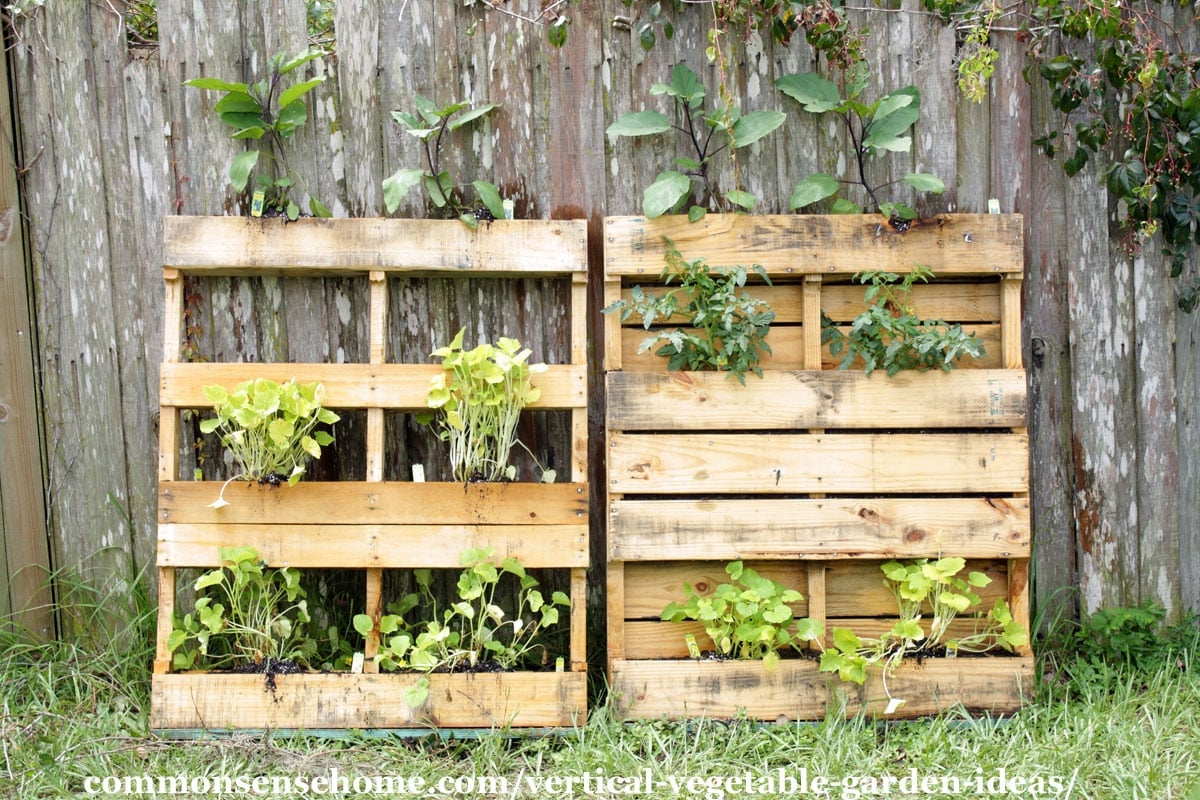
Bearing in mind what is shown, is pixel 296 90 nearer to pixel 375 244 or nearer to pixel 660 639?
pixel 375 244

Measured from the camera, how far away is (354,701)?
2.60m

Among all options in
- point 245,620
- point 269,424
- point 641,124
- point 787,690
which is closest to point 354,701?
point 245,620

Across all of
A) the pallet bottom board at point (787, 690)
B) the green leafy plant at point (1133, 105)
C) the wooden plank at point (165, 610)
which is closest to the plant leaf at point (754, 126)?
the green leafy plant at point (1133, 105)

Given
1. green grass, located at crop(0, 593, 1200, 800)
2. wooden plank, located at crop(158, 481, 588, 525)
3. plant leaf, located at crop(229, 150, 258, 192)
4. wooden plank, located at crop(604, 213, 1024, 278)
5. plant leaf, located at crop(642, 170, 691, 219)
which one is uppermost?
plant leaf, located at crop(229, 150, 258, 192)

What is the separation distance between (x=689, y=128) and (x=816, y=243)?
53 cm

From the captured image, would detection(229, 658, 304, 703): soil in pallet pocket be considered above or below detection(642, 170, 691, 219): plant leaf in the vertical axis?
below

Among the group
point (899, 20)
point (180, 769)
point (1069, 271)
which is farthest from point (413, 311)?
point (1069, 271)

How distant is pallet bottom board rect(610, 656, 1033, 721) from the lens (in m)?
2.67

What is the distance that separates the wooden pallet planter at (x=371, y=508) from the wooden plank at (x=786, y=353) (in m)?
0.17

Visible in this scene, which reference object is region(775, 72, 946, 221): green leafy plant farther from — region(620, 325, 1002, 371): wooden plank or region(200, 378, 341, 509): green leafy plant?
region(200, 378, 341, 509): green leafy plant

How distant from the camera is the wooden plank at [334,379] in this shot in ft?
8.71

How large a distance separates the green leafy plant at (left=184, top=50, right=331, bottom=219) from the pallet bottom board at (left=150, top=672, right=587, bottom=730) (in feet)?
4.60

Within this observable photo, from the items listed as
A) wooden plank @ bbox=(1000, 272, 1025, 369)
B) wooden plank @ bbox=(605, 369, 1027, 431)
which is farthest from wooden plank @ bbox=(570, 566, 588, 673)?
wooden plank @ bbox=(1000, 272, 1025, 369)

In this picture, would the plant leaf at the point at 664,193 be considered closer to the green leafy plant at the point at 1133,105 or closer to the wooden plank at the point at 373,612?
the green leafy plant at the point at 1133,105
